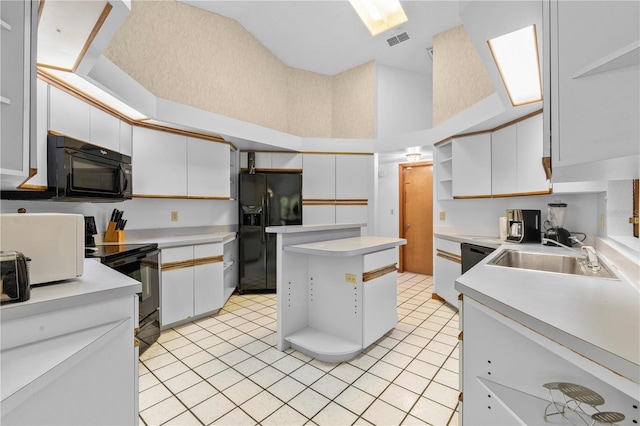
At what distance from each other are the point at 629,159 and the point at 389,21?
372cm

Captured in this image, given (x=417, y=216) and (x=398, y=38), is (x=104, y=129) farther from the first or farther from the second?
(x=417, y=216)

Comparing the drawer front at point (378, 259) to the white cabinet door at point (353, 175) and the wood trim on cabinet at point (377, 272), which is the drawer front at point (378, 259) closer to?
the wood trim on cabinet at point (377, 272)

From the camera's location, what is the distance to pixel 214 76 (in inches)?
139

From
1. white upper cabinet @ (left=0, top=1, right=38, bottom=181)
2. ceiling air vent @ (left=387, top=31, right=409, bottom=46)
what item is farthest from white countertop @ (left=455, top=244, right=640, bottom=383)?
ceiling air vent @ (left=387, top=31, right=409, bottom=46)

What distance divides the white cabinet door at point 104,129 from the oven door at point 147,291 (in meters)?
1.08

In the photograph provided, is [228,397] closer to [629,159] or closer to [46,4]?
[629,159]

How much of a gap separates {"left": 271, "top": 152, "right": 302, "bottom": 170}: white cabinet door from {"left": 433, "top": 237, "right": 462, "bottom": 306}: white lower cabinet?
2.35m

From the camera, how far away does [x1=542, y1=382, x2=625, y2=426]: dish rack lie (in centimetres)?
75

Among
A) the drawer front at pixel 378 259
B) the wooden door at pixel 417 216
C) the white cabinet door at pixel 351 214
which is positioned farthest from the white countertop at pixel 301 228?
the wooden door at pixel 417 216

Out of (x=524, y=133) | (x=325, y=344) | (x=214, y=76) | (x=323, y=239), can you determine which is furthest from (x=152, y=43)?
(x=524, y=133)

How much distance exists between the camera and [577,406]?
854 millimetres

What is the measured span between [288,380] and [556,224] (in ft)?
9.66

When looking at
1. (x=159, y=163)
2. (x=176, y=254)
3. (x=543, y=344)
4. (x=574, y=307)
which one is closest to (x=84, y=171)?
(x=159, y=163)

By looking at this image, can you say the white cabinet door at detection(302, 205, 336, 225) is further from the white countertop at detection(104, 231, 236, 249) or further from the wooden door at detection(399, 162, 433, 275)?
the wooden door at detection(399, 162, 433, 275)
